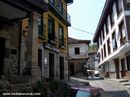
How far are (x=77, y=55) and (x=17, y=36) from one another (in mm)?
29626

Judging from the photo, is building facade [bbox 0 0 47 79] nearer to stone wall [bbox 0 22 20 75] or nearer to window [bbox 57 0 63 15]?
stone wall [bbox 0 22 20 75]

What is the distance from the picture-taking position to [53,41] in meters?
17.5

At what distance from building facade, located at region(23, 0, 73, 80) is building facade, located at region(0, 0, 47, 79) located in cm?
127

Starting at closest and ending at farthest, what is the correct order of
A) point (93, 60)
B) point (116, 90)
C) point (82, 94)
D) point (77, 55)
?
point (82, 94), point (116, 90), point (77, 55), point (93, 60)

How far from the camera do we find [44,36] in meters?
15.8

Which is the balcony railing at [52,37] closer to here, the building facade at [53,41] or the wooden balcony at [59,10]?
the building facade at [53,41]

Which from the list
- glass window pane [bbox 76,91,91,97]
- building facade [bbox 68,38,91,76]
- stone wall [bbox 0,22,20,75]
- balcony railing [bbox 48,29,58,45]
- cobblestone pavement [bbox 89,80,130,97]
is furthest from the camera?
building facade [bbox 68,38,91,76]

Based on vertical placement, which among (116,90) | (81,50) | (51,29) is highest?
(81,50)

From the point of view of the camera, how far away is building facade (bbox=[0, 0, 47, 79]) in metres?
9.58

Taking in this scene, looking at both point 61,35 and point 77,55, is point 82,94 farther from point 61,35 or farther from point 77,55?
point 77,55

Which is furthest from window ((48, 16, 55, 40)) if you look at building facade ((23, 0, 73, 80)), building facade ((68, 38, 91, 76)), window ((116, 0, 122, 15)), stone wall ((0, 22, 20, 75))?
building facade ((68, 38, 91, 76))

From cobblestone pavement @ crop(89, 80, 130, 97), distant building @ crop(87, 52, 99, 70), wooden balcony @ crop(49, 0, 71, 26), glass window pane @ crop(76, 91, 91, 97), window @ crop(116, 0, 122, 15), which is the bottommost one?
cobblestone pavement @ crop(89, 80, 130, 97)

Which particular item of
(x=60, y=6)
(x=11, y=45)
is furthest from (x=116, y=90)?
(x=60, y=6)

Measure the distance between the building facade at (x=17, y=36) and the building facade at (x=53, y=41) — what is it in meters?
1.27
